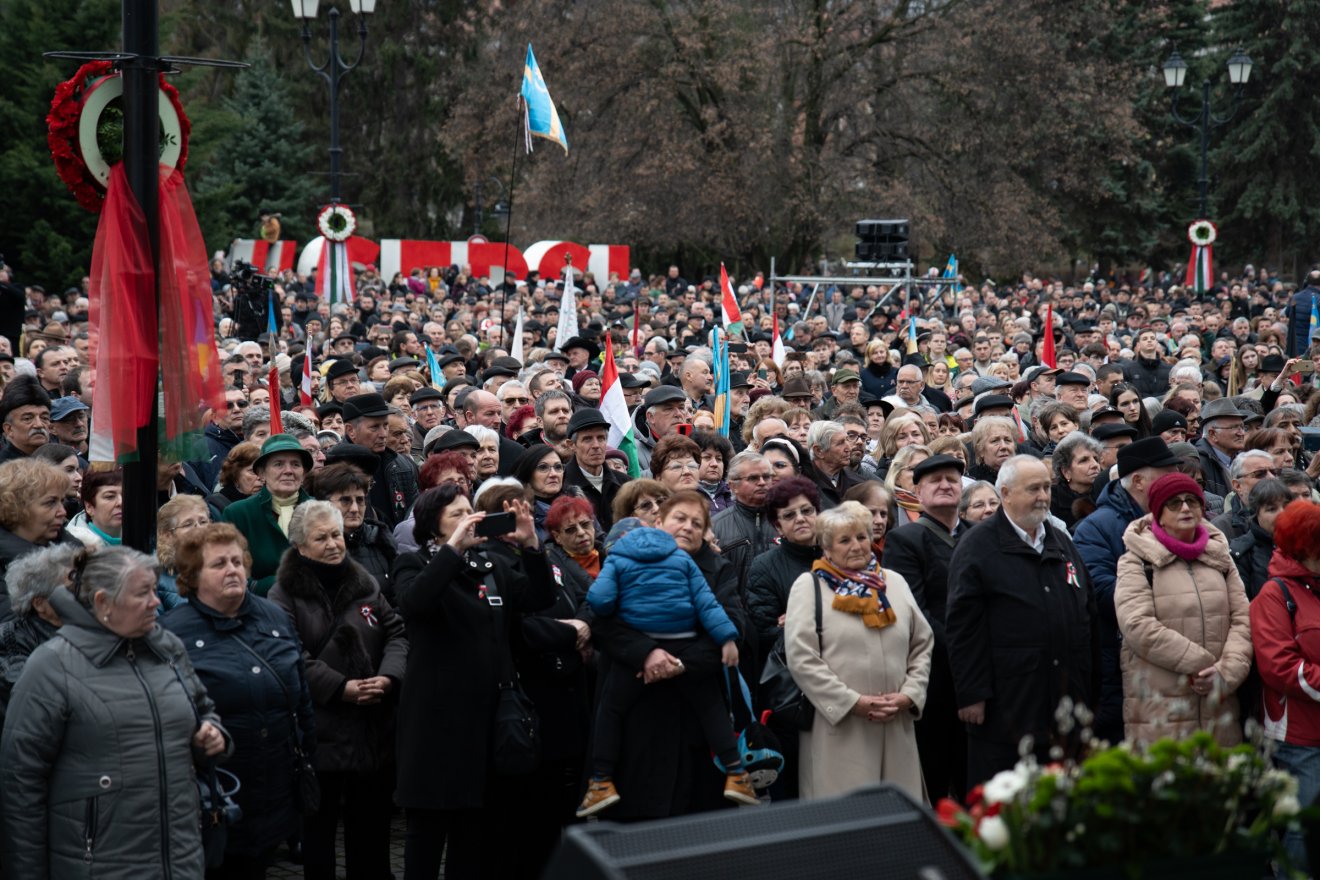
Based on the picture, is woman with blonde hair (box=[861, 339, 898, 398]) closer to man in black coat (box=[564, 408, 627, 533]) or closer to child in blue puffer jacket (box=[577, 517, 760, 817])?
man in black coat (box=[564, 408, 627, 533])

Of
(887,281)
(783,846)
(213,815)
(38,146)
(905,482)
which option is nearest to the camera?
(783,846)

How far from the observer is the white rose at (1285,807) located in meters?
3.16

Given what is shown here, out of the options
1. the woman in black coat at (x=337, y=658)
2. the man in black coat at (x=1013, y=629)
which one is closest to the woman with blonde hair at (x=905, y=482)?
the man in black coat at (x=1013, y=629)

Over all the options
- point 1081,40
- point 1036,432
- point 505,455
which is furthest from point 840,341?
point 1081,40

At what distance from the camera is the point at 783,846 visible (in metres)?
2.95

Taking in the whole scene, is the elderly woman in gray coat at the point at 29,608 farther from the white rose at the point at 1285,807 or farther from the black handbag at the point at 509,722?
the white rose at the point at 1285,807

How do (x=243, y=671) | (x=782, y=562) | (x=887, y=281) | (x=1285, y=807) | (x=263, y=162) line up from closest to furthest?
(x=1285, y=807) < (x=243, y=671) < (x=782, y=562) < (x=887, y=281) < (x=263, y=162)

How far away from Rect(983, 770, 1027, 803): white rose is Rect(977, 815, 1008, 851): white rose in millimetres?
40

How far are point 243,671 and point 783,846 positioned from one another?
328 centimetres

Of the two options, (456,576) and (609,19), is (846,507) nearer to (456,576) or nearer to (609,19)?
(456,576)

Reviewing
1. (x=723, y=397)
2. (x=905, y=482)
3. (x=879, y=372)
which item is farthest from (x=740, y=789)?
(x=879, y=372)

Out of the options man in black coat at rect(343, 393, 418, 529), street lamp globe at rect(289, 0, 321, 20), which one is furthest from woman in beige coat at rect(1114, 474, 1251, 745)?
street lamp globe at rect(289, 0, 321, 20)

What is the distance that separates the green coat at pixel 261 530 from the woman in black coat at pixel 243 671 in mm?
1517

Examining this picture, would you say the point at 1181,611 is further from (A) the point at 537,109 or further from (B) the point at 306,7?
(B) the point at 306,7
